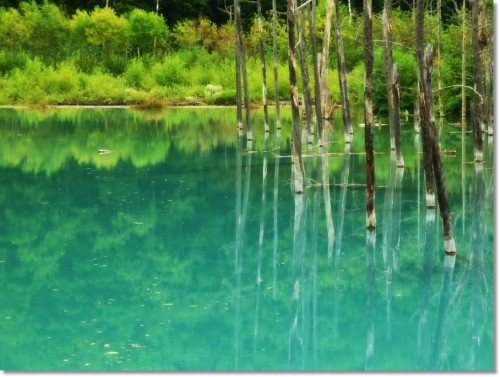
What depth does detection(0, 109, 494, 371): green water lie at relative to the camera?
8.14 metres

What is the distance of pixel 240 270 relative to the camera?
1107 centimetres

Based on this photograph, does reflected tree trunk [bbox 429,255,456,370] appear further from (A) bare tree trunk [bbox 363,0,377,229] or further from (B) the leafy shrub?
(B) the leafy shrub

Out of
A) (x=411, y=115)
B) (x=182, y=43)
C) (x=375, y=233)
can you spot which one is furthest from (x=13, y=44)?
(x=375, y=233)

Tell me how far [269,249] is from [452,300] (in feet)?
10.5

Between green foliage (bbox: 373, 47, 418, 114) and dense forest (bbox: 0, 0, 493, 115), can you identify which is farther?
dense forest (bbox: 0, 0, 493, 115)

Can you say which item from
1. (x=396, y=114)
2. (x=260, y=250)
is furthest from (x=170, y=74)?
(x=260, y=250)

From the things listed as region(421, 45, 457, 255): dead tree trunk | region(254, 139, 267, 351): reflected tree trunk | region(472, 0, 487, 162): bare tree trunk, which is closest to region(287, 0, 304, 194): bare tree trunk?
region(254, 139, 267, 351): reflected tree trunk

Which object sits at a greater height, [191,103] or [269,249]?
[191,103]

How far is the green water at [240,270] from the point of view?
8141 mm

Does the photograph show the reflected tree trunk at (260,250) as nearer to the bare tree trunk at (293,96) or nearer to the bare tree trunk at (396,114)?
the bare tree trunk at (293,96)

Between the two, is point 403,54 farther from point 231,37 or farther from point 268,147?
point 231,37

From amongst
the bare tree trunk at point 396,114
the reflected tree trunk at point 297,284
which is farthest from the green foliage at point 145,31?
the reflected tree trunk at point 297,284

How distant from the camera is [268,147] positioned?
2509 centimetres

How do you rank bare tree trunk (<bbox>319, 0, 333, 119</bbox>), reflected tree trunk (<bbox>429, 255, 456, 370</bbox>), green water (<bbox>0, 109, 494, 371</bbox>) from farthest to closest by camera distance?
bare tree trunk (<bbox>319, 0, 333, 119</bbox>)
green water (<bbox>0, 109, 494, 371</bbox>)
reflected tree trunk (<bbox>429, 255, 456, 370</bbox>)
